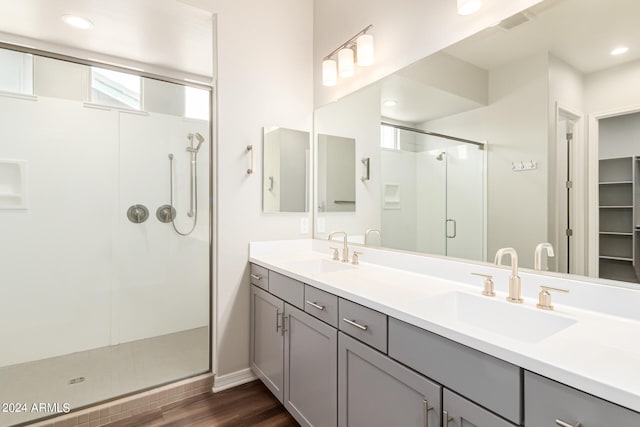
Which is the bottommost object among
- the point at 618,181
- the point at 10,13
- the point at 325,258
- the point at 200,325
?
the point at 200,325

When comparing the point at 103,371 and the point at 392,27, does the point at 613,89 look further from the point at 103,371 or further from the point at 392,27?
the point at 103,371

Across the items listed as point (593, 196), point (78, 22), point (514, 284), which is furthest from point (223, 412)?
point (78, 22)

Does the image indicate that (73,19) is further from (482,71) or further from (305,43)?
(482,71)

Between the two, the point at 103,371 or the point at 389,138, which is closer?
the point at 389,138

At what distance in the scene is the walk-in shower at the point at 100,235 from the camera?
6.75 feet

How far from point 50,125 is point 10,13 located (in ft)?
2.21

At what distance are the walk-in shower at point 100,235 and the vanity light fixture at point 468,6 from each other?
5.59ft

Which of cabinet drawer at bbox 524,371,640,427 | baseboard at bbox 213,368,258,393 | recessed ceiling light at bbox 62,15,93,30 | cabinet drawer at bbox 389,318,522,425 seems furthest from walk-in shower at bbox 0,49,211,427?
cabinet drawer at bbox 524,371,640,427

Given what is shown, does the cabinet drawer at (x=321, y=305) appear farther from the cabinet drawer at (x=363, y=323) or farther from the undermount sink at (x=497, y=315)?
the undermount sink at (x=497, y=315)

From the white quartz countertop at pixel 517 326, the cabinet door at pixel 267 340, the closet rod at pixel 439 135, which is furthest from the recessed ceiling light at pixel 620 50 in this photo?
the cabinet door at pixel 267 340

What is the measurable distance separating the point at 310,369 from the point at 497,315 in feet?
2.91

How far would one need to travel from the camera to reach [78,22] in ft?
6.58

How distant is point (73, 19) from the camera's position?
6.48 ft

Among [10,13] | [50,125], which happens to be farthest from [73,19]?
[50,125]
